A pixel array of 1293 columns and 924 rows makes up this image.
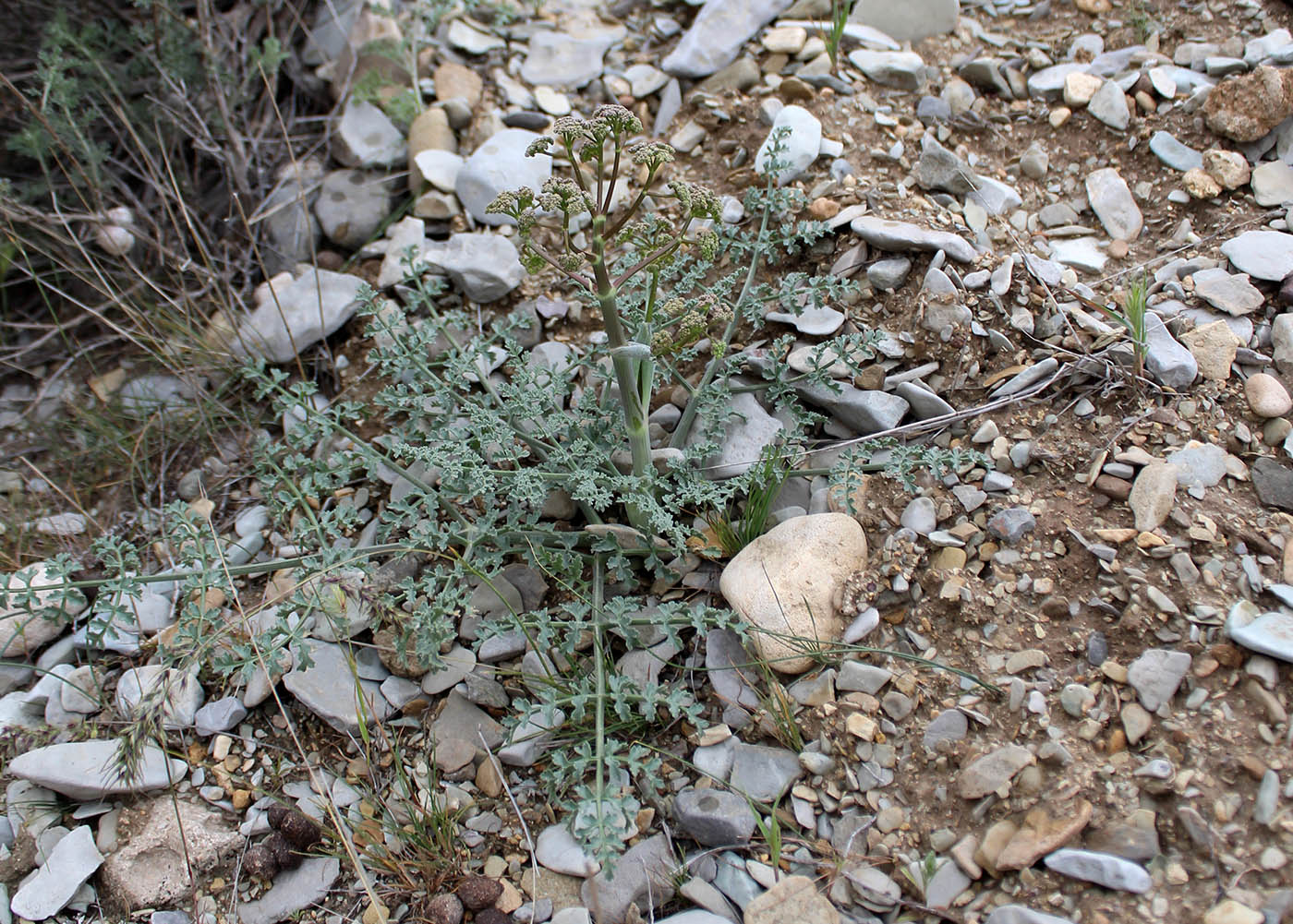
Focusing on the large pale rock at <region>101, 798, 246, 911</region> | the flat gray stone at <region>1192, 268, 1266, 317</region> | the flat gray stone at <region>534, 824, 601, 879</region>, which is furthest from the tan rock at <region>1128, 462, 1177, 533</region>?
the large pale rock at <region>101, 798, 246, 911</region>

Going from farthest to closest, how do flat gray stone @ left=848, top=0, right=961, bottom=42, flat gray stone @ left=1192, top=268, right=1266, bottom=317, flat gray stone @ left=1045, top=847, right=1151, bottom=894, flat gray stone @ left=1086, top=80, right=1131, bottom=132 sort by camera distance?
flat gray stone @ left=848, top=0, right=961, bottom=42 < flat gray stone @ left=1086, top=80, right=1131, bottom=132 < flat gray stone @ left=1192, top=268, right=1266, bottom=317 < flat gray stone @ left=1045, top=847, right=1151, bottom=894

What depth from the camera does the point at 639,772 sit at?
2297 mm

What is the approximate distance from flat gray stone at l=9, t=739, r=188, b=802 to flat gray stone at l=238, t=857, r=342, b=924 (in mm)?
388

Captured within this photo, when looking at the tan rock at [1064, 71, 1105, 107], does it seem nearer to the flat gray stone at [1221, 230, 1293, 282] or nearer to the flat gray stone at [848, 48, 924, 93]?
the flat gray stone at [848, 48, 924, 93]

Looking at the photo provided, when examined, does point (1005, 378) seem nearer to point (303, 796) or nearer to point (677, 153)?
point (677, 153)

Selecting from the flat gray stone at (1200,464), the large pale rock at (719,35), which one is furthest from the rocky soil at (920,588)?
the large pale rock at (719,35)

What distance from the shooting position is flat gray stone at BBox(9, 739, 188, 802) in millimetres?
2398

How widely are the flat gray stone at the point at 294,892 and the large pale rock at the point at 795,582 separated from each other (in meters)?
1.19

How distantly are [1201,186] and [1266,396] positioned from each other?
86 centimetres

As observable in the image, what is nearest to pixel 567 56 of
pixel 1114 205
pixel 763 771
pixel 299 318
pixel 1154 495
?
pixel 299 318

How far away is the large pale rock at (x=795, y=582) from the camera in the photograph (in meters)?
2.33

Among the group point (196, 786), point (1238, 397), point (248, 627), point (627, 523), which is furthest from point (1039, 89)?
point (196, 786)

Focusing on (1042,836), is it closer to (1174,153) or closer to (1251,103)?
(1174,153)

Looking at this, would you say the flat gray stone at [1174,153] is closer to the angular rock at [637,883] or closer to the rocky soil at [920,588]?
the rocky soil at [920,588]
